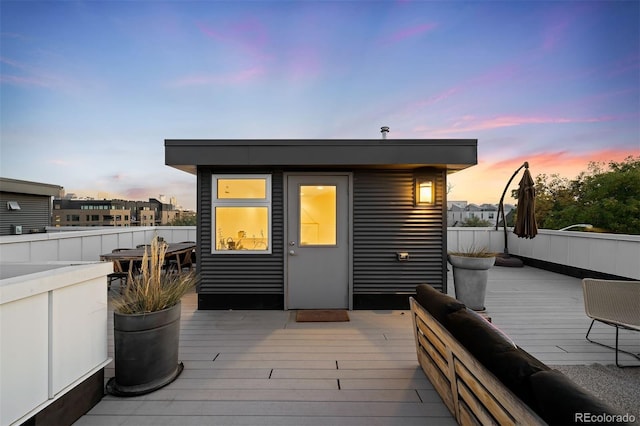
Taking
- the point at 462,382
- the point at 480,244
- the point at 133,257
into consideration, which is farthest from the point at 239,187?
the point at 480,244

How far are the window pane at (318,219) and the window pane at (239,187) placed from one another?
27.2 inches

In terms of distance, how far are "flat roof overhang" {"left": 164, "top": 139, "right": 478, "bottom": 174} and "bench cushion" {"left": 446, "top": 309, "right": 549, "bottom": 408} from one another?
99.2 inches

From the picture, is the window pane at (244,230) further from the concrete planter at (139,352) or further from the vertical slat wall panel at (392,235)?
the concrete planter at (139,352)

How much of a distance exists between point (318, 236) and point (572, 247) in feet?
20.9

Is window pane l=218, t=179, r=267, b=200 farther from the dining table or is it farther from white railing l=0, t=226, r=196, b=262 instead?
white railing l=0, t=226, r=196, b=262

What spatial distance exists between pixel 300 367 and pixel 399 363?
0.98 meters

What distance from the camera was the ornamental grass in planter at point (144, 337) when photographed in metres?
2.18

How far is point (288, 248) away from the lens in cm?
424

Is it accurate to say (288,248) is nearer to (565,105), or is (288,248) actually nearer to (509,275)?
(509,275)

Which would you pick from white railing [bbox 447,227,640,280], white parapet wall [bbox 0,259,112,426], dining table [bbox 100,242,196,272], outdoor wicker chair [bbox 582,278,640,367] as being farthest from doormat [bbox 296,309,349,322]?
white railing [bbox 447,227,640,280]

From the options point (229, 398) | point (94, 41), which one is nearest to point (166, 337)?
point (229, 398)

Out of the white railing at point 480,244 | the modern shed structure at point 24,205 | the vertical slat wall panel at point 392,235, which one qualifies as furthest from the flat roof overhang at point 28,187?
the vertical slat wall panel at point 392,235

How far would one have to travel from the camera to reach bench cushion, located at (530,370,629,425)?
819mm

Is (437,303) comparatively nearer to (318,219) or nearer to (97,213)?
(318,219)
